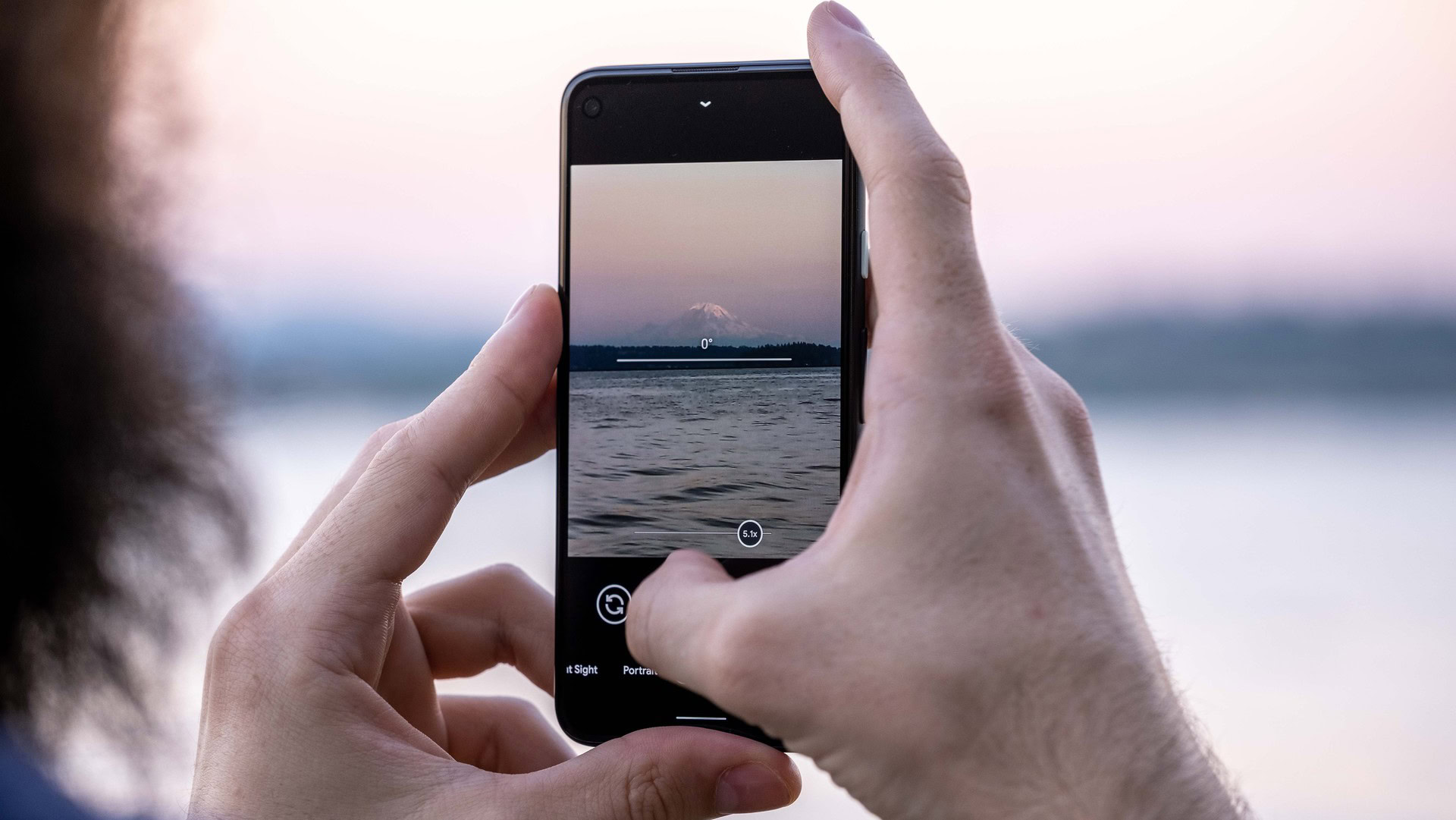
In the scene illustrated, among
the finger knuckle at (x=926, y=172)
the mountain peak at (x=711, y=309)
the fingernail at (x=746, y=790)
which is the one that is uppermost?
the finger knuckle at (x=926, y=172)

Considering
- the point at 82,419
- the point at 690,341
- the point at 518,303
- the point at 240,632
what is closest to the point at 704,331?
the point at 690,341

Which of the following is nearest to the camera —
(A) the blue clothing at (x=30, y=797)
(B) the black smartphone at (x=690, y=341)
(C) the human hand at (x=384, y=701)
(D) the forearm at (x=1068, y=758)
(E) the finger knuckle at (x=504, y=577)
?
(D) the forearm at (x=1068, y=758)

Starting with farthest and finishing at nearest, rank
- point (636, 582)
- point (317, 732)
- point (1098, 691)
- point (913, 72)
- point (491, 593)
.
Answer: point (913, 72)
point (491, 593)
point (636, 582)
point (317, 732)
point (1098, 691)

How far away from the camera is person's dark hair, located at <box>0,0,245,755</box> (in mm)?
1273

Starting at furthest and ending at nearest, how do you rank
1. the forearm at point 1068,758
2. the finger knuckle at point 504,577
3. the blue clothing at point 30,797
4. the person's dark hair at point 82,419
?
the person's dark hair at point 82,419 < the blue clothing at point 30,797 < the finger knuckle at point 504,577 < the forearm at point 1068,758

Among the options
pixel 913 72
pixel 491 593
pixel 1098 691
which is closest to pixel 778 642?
pixel 1098 691

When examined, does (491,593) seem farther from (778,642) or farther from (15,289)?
(15,289)

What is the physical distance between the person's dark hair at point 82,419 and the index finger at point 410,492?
89 cm

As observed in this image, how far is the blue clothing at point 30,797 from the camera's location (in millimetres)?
913

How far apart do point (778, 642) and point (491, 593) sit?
1.45 ft

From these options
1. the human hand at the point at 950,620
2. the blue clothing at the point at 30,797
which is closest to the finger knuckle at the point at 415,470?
the human hand at the point at 950,620

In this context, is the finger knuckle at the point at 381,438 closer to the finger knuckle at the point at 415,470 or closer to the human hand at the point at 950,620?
the finger knuckle at the point at 415,470

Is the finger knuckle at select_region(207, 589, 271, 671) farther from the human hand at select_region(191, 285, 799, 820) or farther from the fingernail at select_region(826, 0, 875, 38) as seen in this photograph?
the fingernail at select_region(826, 0, 875, 38)

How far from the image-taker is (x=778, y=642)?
416 mm
